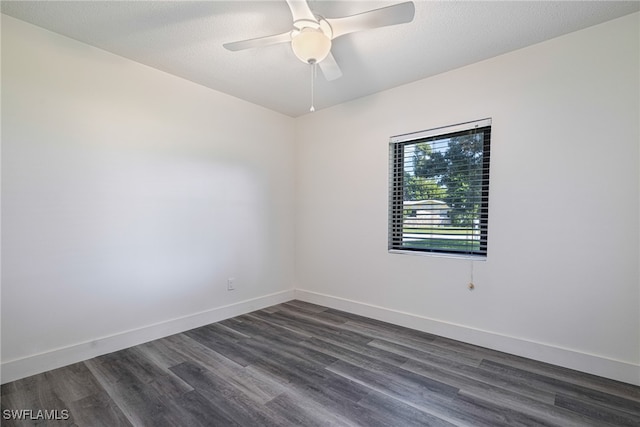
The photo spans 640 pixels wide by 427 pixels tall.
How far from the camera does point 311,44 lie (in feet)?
5.48

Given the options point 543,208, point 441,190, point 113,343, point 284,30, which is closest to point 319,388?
point 113,343

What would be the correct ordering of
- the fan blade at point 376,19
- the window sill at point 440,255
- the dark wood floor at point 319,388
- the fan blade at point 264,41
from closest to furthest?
the fan blade at point 376,19
the dark wood floor at point 319,388
the fan blade at point 264,41
the window sill at point 440,255

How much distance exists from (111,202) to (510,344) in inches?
134

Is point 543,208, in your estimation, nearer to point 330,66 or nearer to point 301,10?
point 330,66

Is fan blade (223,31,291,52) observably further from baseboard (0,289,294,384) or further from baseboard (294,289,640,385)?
baseboard (294,289,640,385)

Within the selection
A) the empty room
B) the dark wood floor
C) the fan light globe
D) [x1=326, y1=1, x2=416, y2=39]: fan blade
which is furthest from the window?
the fan light globe

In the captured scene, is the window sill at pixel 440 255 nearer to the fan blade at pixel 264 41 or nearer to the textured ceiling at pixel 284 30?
the textured ceiling at pixel 284 30

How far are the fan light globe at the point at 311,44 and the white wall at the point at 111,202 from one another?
1.66 meters

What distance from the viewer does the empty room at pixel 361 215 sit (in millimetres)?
1829

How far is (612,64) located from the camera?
199 centimetres

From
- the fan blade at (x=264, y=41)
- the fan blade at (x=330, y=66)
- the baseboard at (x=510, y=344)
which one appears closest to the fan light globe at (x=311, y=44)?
the fan blade at (x=264, y=41)

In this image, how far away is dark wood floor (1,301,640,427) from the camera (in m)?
1.63

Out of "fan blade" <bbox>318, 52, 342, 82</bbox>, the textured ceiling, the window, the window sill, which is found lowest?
the window sill

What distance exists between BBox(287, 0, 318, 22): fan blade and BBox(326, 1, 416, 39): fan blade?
12 cm
